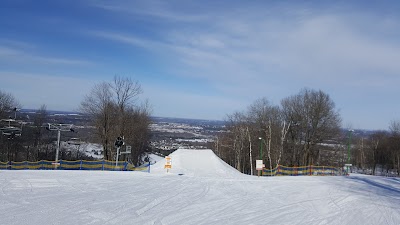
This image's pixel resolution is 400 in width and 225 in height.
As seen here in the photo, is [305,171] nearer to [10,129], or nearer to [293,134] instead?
[293,134]

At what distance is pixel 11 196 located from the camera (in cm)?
1545

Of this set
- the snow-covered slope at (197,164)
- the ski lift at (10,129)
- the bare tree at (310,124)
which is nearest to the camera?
the ski lift at (10,129)

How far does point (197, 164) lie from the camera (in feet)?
142

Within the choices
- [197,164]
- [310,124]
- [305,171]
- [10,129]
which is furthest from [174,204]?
[310,124]

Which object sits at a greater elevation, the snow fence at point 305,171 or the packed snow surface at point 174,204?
the packed snow surface at point 174,204

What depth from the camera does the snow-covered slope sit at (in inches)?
1494

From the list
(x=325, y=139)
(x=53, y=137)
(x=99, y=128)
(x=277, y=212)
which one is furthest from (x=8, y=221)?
(x=53, y=137)

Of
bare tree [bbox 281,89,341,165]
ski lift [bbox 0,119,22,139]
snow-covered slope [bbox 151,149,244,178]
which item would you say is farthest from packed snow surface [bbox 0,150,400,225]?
bare tree [bbox 281,89,341,165]

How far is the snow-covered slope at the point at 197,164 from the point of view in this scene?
37938mm

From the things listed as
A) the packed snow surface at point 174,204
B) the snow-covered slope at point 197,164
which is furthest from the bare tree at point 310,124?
the packed snow surface at point 174,204

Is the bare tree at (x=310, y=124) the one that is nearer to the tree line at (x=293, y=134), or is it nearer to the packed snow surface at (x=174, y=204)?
the tree line at (x=293, y=134)

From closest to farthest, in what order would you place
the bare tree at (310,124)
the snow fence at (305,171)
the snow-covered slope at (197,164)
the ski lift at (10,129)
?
1. the ski lift at (10,129)
2. the snow-covered slope at (197,164)
3. the snow fence at (305,171)
4. the bare tree at (310,124)

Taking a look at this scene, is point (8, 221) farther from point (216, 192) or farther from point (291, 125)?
point (291, 125)

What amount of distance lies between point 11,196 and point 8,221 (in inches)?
206
